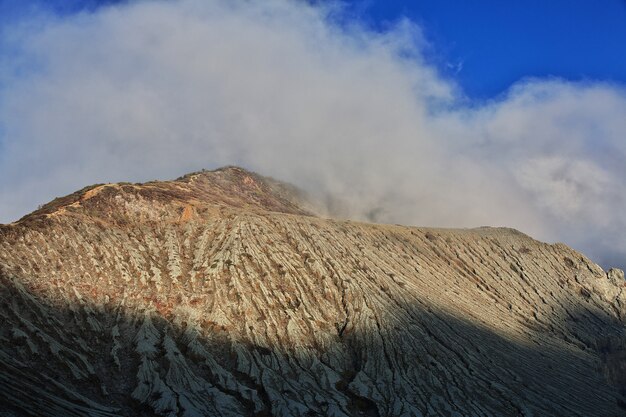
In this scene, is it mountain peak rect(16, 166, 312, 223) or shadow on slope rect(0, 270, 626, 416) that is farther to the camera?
mountain peak rect(16, 166, 312, 223)

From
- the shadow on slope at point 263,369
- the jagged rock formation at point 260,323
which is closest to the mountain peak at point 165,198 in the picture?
the jagged rock formation at point 260,323

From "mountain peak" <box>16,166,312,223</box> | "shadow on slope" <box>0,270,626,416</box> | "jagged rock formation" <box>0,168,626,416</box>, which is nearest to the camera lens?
"shadow on slope" <box>0,270,626,416</box>

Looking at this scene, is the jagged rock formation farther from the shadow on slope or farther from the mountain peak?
the mountain peak

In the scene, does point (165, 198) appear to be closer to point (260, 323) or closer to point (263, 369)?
point (260, 323)

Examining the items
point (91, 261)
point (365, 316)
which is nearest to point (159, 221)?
point (91, 261)

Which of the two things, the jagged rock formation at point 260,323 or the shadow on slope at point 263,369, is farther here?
the jagged rock formation at point 260,323

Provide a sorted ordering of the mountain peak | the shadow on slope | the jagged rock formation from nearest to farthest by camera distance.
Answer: the shadow on slope < the jagged rock formation < the mountain peak

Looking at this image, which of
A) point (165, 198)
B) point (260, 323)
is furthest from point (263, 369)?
point (165, 198)

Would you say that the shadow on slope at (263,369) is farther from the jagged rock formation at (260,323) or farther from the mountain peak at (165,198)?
the mountain peak at (165,198)

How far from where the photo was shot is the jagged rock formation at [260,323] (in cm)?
5619

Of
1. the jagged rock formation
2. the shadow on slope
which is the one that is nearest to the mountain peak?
the jagged rock formation

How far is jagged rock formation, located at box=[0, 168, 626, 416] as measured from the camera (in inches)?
2212

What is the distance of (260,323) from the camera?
7106cm

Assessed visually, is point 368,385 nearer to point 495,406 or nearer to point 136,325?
point 495,406
